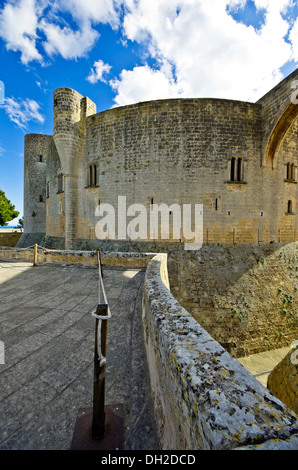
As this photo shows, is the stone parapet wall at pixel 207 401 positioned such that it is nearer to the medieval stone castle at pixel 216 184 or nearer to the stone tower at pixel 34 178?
the medieval stone castle at pixel 216 184

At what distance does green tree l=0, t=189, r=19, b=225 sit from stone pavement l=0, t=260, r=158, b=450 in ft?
90.4

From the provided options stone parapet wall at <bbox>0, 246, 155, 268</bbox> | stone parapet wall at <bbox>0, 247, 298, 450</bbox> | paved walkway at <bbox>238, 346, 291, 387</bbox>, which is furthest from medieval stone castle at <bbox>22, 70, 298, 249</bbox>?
stone parapet wall at <bbox>0, 247, 298, 450</bbox>

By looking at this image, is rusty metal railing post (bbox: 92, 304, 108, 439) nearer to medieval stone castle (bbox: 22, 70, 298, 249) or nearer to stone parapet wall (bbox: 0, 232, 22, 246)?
medieval stone castle (bbox: 22, 70, 298, 249)

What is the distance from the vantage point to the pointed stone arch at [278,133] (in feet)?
28.9

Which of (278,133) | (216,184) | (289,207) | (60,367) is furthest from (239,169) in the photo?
(60,367)

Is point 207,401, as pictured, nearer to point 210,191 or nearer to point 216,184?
point 210,191

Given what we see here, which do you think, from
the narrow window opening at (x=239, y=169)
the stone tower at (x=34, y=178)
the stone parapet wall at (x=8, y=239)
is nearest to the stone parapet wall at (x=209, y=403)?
the narrow window opening at (x=239, y=169)

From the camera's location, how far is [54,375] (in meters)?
1.92

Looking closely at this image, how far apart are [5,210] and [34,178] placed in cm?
965

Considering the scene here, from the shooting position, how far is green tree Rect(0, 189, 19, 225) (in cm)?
2595

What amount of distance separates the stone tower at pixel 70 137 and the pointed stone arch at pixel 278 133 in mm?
9710

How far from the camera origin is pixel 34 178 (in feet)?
67.4

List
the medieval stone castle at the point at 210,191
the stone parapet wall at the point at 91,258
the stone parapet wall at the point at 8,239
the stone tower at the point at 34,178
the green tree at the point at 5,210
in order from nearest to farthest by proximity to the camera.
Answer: the stone parapet wall at the point at 91,258, the medieval stone castle at the point at 210,191, the stone tower at the point at 34,178, the stone parapet wall at the point at 8,239, the green tree at the point at 5,210
